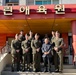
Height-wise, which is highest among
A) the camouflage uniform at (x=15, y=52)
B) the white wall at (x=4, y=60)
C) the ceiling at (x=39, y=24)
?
the ceiling at (x=39, y=24)

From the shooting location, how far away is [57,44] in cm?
944

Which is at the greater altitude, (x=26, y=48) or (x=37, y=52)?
(x=26, y=48)

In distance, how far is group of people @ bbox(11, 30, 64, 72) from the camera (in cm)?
937

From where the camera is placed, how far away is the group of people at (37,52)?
937cm

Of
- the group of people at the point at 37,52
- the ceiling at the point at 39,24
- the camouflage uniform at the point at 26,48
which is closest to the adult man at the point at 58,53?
the group of people at the point at 37,52

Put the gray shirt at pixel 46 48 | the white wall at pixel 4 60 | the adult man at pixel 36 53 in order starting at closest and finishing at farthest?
the gray shirt at pixel 46 48 → the adult man at pixel 36 53 → the white wall at pixel 4 60

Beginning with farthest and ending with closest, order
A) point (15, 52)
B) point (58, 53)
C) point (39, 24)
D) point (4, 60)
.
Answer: point (39, 24) < point (4, 60) < point (15, 52) < point (58, 53)

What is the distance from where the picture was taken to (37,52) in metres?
9.51

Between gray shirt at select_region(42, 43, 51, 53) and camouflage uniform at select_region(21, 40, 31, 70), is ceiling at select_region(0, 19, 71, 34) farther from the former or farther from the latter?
gray shirt at select_region(42, 43, 51, 53)

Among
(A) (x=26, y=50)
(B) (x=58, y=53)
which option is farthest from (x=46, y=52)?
(A) (x=26, y=50)

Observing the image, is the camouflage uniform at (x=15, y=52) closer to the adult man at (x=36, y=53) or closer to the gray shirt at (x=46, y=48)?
the adult man at (x=36, y=53)

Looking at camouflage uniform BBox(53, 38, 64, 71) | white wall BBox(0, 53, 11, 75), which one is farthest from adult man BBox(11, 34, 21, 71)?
camouflage uniform BBox(53, 38, 64, 71)

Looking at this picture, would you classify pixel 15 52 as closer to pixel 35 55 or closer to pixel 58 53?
pixel 35 55

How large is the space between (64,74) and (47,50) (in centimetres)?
129
